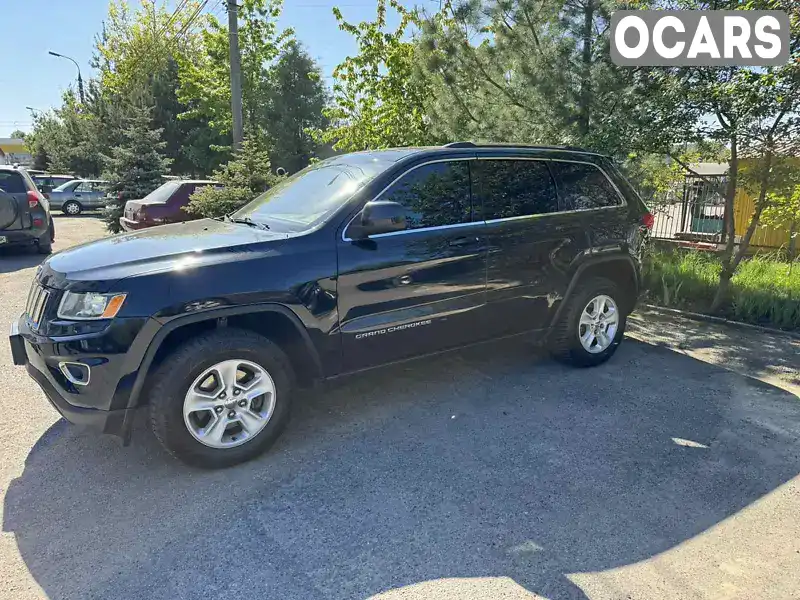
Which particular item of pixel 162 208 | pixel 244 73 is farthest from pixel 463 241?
pixel 244 73

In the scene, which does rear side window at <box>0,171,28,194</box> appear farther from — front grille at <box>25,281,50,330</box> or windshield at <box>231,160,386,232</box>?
front grille at <box>25,281,50,330</box>

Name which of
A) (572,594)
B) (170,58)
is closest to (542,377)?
(572,594)

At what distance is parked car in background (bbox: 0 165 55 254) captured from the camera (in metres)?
10.0

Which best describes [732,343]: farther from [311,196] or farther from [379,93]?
[379,93]

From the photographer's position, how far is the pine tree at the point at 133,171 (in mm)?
15094

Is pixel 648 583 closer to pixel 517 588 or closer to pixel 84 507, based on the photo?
pixel 517 588

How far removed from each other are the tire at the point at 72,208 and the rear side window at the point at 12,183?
14.4 metres

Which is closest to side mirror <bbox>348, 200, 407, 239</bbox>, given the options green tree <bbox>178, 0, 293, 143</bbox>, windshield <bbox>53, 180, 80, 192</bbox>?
green tree <bbox>178, 0, 293, 143</bbox>

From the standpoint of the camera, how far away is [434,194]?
4062 mm

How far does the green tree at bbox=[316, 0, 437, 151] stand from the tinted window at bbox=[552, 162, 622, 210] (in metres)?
7.23

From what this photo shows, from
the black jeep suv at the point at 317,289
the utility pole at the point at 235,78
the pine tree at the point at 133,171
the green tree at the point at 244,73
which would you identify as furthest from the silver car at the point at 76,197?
the black jeep suv at the point at 317,289

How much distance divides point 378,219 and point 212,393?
4.64 ft

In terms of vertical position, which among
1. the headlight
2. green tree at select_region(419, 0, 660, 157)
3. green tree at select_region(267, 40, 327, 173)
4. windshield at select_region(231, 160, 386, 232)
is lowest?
the headlight

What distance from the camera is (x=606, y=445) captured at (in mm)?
3676
